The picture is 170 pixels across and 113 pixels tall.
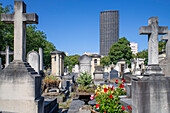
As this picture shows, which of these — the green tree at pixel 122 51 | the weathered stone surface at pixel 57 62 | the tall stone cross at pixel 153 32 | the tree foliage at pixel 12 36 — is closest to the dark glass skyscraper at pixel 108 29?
the green tree at pixel 122 51

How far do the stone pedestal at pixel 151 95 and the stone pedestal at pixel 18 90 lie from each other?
8.65ft

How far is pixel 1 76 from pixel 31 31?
20.8 m

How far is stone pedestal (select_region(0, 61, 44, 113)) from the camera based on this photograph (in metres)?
3.97

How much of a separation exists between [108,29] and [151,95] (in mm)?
117060

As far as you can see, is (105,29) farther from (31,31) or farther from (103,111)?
(103,111)

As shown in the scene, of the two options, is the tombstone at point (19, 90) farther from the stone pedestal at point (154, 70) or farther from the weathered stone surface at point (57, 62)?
the weathered stone surface at point (57, 62)

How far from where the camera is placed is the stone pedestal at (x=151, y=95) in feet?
12.3

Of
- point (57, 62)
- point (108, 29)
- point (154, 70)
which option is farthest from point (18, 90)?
point (108, 29)

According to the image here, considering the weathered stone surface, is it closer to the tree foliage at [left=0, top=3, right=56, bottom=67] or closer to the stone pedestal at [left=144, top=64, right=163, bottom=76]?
the tree foliage at [left=0, top=3, right=56, bottom=67]

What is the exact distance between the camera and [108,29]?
385 ft

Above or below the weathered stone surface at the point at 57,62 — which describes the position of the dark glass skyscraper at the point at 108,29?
above

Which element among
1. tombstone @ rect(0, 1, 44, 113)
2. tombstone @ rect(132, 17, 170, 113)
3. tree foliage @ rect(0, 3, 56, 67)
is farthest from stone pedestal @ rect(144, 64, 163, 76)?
tree foliage @ rect(0, 3, 56, 67)

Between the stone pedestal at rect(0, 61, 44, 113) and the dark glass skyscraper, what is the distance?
114m

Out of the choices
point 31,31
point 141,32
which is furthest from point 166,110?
point 31,31
